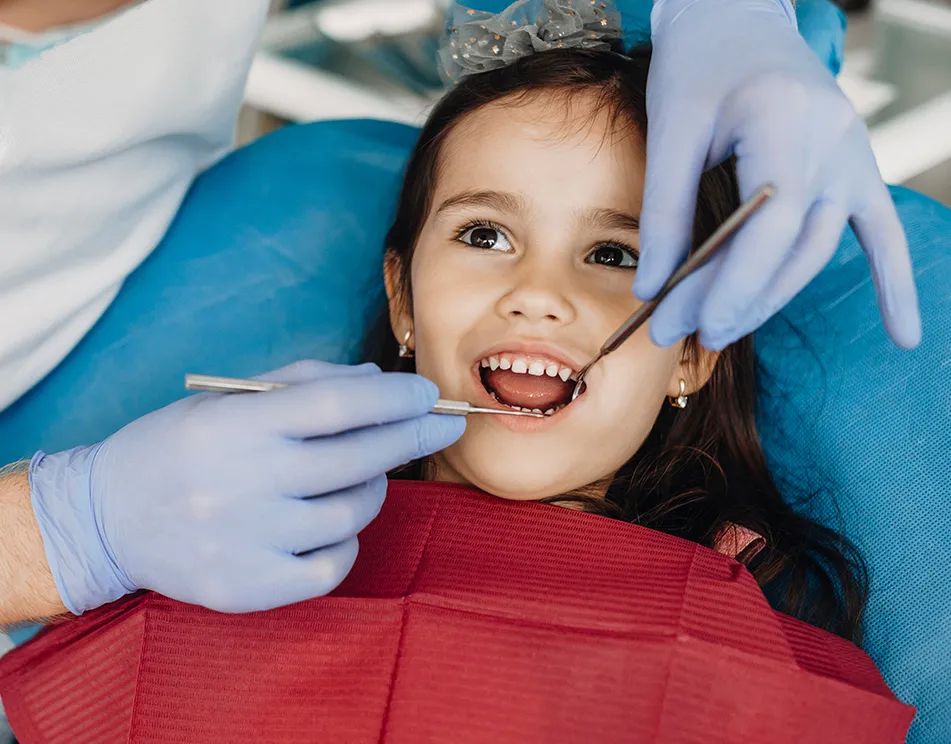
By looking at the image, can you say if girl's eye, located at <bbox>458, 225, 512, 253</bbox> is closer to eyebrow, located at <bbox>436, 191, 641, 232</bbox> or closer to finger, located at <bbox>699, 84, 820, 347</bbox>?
eyebrow, located at <bbox>436, 191, 641, 232</bbox>

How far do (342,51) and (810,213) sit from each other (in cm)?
200

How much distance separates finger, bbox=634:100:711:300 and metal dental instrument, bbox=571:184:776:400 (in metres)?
0.02

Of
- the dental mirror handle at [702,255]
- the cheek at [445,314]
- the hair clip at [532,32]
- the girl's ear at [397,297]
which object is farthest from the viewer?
the girl's ear at [397,297]

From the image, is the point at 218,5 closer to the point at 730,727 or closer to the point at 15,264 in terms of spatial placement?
the point at 15,264

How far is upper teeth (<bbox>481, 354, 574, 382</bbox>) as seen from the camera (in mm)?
1073

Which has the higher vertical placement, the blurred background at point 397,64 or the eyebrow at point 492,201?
the eyebrow at point 492,201

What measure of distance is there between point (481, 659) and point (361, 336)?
2.22ft

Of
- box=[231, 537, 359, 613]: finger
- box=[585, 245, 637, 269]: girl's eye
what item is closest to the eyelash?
box=[585, 245, 637, 269]: girl's eye

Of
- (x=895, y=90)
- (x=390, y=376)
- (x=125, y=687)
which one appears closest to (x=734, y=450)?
(x=390, y=376)

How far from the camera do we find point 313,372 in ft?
3.40

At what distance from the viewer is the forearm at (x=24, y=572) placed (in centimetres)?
104

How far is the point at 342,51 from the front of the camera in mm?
2691

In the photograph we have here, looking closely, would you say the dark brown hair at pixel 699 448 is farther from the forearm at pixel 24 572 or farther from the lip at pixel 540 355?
the forearm at pixel 24 572

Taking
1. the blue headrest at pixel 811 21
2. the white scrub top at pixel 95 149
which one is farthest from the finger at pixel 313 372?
the blue headrest at pixel 811 21
